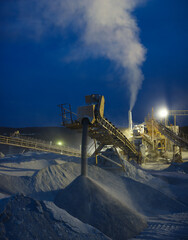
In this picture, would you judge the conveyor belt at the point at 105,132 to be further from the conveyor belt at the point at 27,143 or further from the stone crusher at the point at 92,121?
the conveyor belt at the point at 27,143

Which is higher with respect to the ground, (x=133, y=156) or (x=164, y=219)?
(x=133, y=156)

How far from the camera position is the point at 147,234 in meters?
4.80

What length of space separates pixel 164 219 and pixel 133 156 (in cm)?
888

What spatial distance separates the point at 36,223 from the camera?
337 centimetres

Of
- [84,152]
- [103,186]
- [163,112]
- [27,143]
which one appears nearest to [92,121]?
[84,152]

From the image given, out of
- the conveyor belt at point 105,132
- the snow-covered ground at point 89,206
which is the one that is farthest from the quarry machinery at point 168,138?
the conveyor belt at point 105,132

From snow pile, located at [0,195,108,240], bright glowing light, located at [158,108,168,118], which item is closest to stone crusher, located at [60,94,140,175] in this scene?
snow pile, located at [0,195,108,240]

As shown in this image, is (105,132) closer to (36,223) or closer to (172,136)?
(36,223)

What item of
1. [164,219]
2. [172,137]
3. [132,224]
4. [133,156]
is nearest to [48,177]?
[132,224]

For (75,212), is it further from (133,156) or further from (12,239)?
(133,156)

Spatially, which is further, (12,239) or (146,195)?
(146,195)

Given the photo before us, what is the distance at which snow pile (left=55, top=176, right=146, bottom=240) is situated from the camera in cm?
484

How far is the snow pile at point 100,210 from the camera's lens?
4.84m

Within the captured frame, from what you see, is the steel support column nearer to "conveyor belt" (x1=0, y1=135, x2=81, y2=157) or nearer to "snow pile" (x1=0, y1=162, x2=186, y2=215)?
"snow pile" (x1=0, y1=162, x2=186, y2=215)
